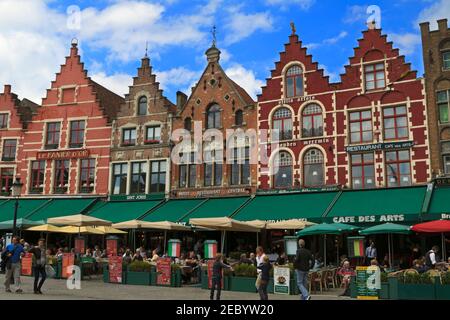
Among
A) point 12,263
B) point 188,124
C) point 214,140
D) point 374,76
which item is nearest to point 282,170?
point 214,140

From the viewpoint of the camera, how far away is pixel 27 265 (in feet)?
68.4

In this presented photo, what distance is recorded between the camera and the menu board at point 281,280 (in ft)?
50.8

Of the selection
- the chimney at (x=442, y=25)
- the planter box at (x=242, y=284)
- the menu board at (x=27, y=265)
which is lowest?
the planter box at (x=242, y=284)

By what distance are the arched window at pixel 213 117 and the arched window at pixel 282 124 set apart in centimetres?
351

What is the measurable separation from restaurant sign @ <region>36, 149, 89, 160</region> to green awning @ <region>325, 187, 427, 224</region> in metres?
16.9

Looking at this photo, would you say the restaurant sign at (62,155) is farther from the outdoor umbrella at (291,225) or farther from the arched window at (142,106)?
the outdoor umbrella at (291,225)

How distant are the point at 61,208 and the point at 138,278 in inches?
553

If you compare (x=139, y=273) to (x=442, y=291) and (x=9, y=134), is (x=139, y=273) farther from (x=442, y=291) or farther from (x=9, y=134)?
(x=9, y=134)

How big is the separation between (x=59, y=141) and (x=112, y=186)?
5266mm

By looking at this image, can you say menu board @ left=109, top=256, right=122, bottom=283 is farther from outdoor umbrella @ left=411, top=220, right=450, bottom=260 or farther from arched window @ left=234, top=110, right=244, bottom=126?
arched window @ left=234, top=110, right=244, bottom=126

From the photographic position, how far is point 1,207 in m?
31.8

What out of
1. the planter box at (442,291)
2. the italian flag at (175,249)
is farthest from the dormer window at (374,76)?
the planter box at (442,291)

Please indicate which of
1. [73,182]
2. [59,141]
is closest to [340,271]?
[73,182]

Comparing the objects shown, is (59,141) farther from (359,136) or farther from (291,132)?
(359,136)
